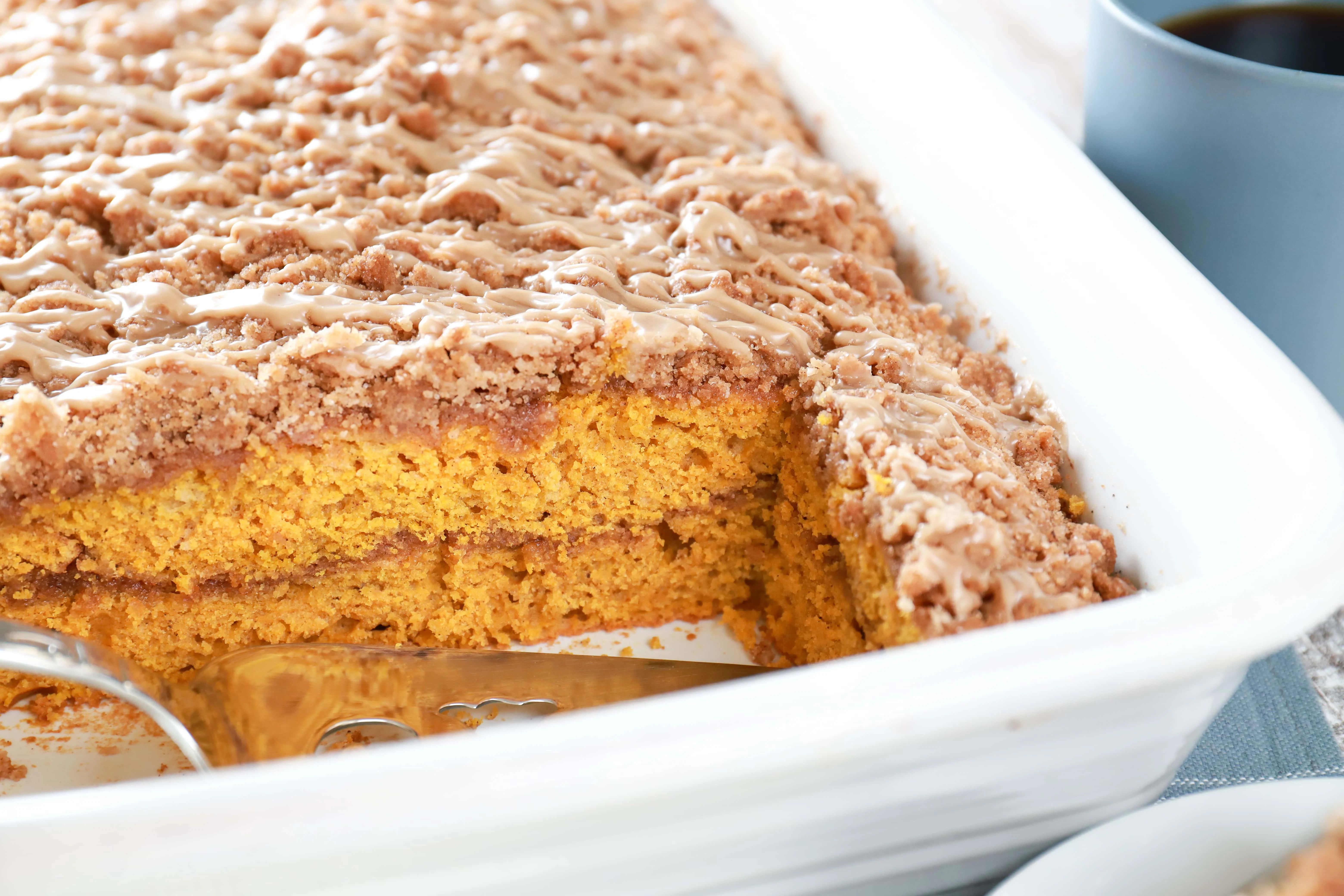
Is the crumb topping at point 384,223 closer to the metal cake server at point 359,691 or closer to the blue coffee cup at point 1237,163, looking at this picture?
the metal cake server at point 359,691

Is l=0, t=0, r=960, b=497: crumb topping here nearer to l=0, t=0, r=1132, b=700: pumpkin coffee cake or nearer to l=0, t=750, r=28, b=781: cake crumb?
l=0, t=0, r=1132, b=700: pumpkin coffee cake

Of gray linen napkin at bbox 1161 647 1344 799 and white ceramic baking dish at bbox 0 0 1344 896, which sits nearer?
white ceramic baking dish at bbox 0 0 1344 896

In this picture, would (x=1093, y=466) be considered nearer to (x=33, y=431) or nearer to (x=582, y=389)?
(x=582, y=389)

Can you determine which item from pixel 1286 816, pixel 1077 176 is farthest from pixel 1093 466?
pixel 1286 816

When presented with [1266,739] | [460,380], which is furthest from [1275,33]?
[460,380]

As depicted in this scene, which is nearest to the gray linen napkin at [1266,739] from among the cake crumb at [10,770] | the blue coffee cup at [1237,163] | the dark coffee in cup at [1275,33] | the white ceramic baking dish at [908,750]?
the white ceramic baking dish at [908,750]

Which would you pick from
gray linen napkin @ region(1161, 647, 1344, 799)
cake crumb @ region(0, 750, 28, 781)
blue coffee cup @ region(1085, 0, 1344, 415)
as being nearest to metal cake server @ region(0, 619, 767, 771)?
cake crumb @ region(0, 750, 28, 781)
